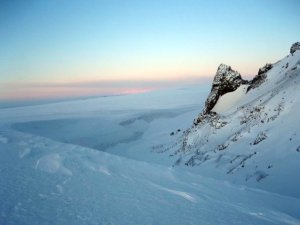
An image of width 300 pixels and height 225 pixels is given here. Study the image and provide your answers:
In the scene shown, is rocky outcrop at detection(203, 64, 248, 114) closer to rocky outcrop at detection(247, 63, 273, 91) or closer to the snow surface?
rocky outcrop at detection(247, 63, 273, 91)

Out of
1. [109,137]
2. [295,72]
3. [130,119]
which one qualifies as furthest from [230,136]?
[130,119]

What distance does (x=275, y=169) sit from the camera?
15070mm

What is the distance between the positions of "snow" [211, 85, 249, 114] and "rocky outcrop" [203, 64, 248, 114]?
579mm

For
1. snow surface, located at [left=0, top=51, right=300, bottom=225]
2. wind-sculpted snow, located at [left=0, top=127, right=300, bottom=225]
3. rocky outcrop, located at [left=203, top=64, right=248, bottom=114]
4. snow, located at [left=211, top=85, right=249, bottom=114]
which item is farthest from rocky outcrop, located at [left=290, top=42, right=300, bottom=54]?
wind-sculpted snow, located at [left=0, top=127, right=300, bottom=225]

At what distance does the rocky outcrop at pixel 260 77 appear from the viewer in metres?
32.2

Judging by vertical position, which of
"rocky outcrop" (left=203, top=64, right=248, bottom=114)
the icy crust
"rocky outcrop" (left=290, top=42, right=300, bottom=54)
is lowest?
the icy crust

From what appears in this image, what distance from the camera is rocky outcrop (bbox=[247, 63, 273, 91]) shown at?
106 ft

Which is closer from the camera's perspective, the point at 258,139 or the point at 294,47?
the point at 258,139

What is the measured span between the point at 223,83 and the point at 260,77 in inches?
162

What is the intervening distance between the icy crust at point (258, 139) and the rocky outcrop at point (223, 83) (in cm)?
228

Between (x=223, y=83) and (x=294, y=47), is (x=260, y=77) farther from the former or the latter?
(x=294, y=47)

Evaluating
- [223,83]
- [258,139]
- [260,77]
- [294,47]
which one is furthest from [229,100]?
[258,139]

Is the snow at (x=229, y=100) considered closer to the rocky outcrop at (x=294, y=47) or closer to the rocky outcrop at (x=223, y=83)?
the rocky outcrop at (x=223, y=83)

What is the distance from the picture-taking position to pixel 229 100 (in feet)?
108
